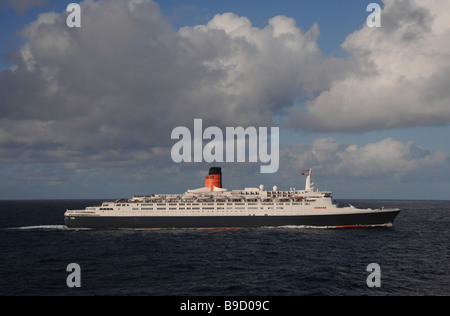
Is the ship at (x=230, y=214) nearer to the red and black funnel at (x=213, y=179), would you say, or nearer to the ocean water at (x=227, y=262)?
the ocean water at (x=227, y=262)

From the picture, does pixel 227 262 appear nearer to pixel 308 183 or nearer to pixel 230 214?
pixel 230 214

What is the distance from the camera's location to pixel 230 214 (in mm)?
61625

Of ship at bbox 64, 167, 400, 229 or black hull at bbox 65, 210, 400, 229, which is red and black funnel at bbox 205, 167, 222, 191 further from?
black hull at bbox 65, 210, 400, 229

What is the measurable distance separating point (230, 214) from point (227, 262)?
82.9ft

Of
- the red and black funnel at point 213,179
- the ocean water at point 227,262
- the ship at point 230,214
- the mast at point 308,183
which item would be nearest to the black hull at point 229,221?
the ship at point 230,214

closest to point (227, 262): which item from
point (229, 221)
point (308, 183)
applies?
point (229, 221)

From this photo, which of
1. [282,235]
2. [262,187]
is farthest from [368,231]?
[262,187]

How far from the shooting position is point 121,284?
91.7 ft

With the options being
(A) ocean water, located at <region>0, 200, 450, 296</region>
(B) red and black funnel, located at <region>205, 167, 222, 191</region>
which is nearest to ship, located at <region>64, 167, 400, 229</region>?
(A) ocean water, located at <region>0, 200, 450, 296</region>

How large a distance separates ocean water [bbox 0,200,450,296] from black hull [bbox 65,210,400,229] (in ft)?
8.74

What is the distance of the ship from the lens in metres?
61.2
